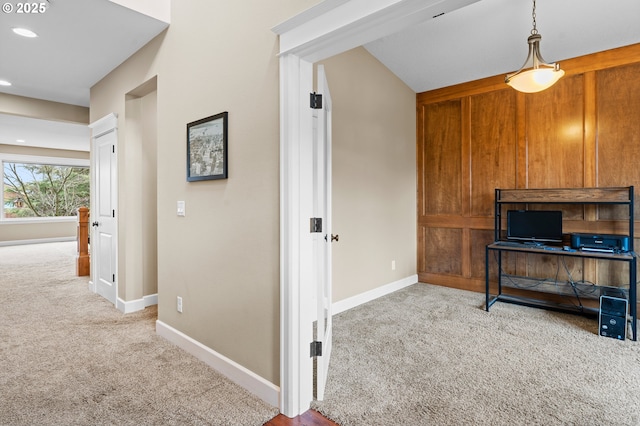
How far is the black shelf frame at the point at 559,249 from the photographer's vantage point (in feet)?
9.50

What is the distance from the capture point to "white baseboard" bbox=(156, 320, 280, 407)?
192 cm

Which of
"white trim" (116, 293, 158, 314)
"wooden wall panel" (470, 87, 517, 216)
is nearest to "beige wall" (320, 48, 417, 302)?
"wooden wall panel" (470, 87, 517, 216)

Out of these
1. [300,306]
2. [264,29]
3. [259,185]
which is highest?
[264,29]

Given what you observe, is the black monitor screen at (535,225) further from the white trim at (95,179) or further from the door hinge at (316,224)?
the white trim at (95,179)

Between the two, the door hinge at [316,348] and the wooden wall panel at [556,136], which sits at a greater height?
the wooden wall panel at [556,136]

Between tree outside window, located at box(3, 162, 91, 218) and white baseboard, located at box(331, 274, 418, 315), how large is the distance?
9785 mm

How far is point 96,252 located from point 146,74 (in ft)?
7.58

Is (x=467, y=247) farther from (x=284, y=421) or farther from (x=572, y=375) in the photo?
(x=284, y=421)

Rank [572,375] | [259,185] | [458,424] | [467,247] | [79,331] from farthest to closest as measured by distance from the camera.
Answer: [467,247]
[79,331]
[572,375]
[259,185]
[458,424]

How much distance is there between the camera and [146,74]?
304 centimetres

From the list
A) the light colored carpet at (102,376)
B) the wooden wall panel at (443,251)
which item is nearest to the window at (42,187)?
the light colored carpet at (102,376)

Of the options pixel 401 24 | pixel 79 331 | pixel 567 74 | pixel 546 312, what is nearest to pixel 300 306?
pixel 401 24

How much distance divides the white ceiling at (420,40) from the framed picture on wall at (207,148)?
105cm

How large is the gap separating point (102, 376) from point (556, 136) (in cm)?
467
